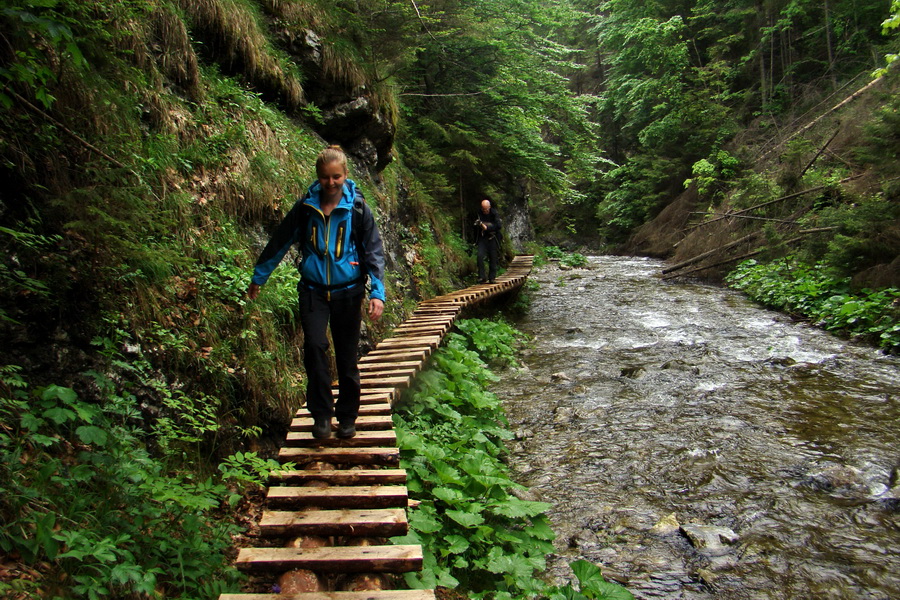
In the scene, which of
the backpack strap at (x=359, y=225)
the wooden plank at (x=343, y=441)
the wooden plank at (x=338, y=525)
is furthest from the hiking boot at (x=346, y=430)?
the backpack strap at (x=359, y=225)

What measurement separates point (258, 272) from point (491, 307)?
355 inches

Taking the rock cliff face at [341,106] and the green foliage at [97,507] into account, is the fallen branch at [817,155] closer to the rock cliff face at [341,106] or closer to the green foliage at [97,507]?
the rock cliff face at [341,106]

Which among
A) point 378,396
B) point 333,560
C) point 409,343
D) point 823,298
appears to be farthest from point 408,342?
point 823,298

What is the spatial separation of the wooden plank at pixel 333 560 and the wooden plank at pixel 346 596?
163mm

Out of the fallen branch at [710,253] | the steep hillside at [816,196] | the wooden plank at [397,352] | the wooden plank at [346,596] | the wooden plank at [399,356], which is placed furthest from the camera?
the fallen branch at [710,253]

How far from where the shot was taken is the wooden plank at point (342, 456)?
3.59 metres

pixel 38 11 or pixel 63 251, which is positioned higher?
pixel 38 11

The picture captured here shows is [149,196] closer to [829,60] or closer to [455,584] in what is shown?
[455,584]

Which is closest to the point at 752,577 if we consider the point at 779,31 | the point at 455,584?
the point at 455,584

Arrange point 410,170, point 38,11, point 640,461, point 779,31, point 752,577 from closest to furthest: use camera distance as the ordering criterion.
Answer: point 38,11 < point 752,577 < point 640,461 < point 410,170 < point 779,31

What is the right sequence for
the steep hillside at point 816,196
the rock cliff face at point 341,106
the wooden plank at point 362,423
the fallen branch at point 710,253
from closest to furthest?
the wooden plank at point 362,423
the rock cliff face at point 341,106
the steep hillside at point 816,196
the fallen branch at point 710,253

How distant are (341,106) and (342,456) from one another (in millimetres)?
6615

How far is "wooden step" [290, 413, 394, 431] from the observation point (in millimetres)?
4038

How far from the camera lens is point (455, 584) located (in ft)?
10.3
